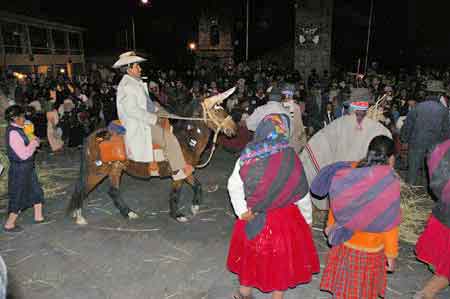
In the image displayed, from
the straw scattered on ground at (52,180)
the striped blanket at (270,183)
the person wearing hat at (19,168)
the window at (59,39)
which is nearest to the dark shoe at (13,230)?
the person wearing hat at (19,168)

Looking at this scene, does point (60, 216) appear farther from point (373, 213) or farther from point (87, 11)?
point (87, 11)

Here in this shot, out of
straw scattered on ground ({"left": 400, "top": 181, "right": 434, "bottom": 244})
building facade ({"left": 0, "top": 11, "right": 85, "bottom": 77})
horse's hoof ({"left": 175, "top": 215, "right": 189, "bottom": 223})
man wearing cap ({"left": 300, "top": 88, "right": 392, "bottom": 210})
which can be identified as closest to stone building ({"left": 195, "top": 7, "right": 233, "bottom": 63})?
building facade ({"left": 0, "top": 11, "right": 85, "bottom": 77})

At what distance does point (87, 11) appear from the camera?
105 ft

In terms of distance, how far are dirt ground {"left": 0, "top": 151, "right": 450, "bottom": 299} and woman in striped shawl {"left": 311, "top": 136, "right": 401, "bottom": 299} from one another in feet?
3.55

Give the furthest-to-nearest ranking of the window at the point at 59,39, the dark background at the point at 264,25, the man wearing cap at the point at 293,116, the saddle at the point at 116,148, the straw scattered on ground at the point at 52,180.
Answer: the window at the point at 59,39 → the dark background at the point at 264,25 → the straw scattered on ground at the point at 52,180 → the man wearing cap at the point at 293,116 → the saddle at the point at 116,148

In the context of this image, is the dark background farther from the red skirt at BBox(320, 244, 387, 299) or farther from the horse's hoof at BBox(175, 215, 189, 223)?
the red skirt at BBox(320, 244, 387, 299)

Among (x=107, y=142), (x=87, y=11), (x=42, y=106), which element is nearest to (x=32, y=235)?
(x=107, y=142)

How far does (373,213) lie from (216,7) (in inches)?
1229

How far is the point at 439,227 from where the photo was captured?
331 cm

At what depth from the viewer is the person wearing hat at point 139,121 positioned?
5.12 m

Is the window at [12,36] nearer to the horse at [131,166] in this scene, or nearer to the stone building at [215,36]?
the stone building at [215,36]

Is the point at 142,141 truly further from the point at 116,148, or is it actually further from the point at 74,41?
the point at 74,41

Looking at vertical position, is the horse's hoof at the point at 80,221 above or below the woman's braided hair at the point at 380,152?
below

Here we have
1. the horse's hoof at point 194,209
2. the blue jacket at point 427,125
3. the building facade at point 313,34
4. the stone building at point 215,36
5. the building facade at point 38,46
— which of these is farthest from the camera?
the stone building at point 215,36
